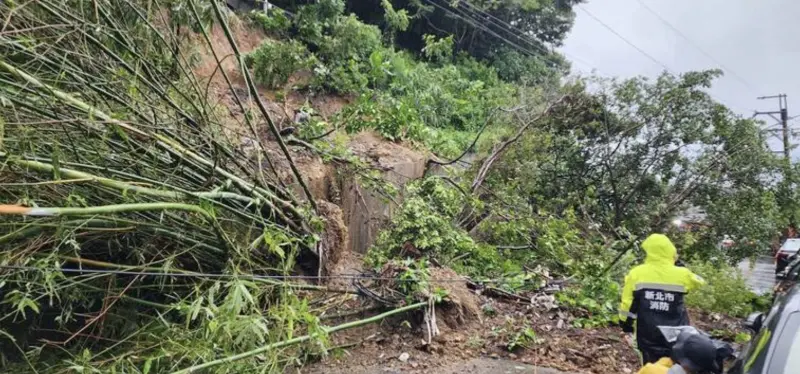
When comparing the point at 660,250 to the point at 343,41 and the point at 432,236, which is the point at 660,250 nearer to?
the point at 432,236

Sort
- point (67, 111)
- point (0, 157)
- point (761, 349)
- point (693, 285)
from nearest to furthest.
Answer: point (761, 349)
point (0, 157)
point (67, 111)
point (693, 285)

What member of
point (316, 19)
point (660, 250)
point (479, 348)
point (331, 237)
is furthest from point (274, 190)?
point (316, 19)

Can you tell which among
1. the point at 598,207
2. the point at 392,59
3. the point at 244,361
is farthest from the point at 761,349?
the point at 392,59

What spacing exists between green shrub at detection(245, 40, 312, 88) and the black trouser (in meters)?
7.57

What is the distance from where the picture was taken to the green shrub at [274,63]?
874 cm

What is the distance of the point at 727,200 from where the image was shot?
9086 mm

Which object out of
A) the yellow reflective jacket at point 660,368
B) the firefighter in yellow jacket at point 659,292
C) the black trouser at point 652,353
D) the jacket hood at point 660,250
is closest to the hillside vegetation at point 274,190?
the black trouser at point 652,353

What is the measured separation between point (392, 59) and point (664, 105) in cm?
685

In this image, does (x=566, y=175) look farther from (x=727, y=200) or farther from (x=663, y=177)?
(x=727, y=200)

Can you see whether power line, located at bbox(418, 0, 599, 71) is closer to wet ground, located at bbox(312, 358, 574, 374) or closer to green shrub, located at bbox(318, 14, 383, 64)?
green shrub, located at bbox(318, 14, 383, 64)

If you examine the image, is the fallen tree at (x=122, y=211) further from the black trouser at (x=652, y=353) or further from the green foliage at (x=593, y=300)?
the green foliage at (x=593, y=300)

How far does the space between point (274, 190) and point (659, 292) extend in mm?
3146

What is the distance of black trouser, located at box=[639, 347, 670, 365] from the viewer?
3.24m

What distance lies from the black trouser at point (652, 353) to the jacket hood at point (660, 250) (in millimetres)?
609
